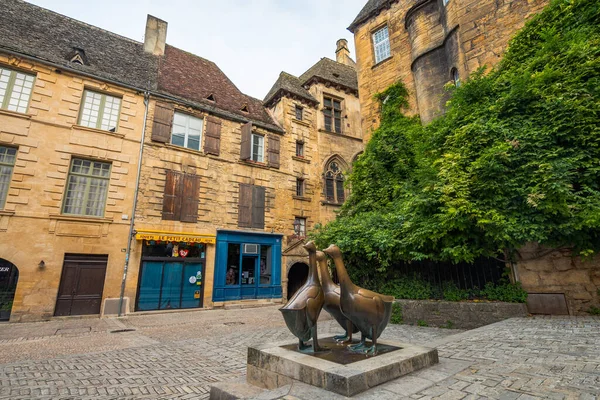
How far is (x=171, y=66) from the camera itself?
1722cm

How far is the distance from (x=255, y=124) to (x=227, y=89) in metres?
3.61

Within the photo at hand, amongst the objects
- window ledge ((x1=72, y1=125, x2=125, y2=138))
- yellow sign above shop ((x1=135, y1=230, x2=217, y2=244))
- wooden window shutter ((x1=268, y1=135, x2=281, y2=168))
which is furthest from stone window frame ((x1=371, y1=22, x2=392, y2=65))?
window ledge ((x1=72, y1=125, x2=125, y2=138))

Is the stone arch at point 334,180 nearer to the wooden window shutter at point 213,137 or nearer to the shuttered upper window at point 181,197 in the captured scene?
the wooden window shutter at point 213,137

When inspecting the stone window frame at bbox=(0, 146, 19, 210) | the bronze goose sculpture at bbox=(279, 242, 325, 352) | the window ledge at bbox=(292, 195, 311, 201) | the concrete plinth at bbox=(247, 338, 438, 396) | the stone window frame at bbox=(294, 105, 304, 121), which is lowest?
the concrete plinth at bbox=(247, 338, 438, 396)

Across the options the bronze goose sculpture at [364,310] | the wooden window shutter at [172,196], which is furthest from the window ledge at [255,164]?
the bronze goose sculpture at [364,310]

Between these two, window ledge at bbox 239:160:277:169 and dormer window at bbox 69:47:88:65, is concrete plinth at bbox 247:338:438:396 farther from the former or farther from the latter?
dormer window at bbox 69:47:88:65

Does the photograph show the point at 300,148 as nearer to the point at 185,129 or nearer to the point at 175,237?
the point at 185,129

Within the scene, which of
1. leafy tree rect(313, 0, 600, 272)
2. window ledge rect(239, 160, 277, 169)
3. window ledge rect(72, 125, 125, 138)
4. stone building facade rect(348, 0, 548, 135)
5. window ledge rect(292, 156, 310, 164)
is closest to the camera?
leafy tree rect(313, 0, 600, 272)

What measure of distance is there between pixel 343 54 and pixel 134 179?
76.8 ft

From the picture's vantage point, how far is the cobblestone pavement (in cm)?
281

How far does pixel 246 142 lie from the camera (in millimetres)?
16266

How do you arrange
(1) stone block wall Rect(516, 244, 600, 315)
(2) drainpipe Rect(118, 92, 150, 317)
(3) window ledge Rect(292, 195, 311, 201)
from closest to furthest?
(1) stone block wall Rect(516, 244, 600, 315) → (2) drainpipe Rect(118, 92, 150, 317) → (3) window ledge Rect(292, 195, 311, 201)

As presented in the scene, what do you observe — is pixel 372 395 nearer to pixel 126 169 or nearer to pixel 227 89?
pixel 126 169

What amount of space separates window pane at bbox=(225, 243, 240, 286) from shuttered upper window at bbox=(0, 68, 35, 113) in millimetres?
10147
